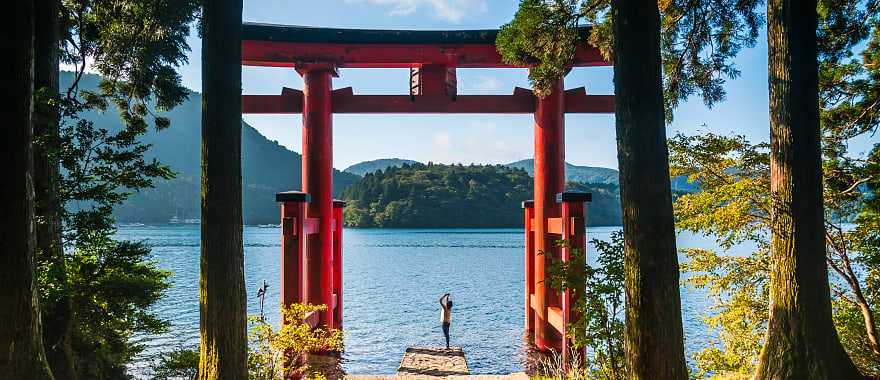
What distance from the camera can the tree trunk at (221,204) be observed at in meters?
3.76

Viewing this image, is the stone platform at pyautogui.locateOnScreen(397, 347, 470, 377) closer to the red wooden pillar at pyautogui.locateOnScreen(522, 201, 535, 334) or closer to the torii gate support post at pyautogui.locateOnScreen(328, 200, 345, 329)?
the torii gate support post at pyautogui.locateOnScreen(328, 200, 345, 329)

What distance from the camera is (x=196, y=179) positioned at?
256 feet

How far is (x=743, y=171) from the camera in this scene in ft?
19.2

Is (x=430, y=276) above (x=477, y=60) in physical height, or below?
below

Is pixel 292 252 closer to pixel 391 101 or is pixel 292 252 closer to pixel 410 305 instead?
pixel 391 101

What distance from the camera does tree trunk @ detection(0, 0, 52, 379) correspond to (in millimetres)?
3457

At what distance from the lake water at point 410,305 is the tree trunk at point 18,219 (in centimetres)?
286

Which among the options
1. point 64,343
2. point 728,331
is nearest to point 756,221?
point 728,331

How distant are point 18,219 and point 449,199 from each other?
58838 mm

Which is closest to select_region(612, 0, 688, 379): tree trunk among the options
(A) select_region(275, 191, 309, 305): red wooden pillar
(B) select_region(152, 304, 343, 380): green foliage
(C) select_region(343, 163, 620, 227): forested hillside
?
(B) select_region(152, 304, 343, 380): green foliage

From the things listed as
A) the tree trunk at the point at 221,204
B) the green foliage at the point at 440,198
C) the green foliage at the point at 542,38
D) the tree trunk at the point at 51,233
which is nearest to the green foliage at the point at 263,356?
the tree trunk at the point at 51,233

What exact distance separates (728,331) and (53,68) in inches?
262

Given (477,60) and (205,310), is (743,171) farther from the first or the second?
(205,310)

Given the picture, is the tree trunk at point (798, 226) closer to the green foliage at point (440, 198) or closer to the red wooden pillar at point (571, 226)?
the red wooden pillar at point (571, 226)
